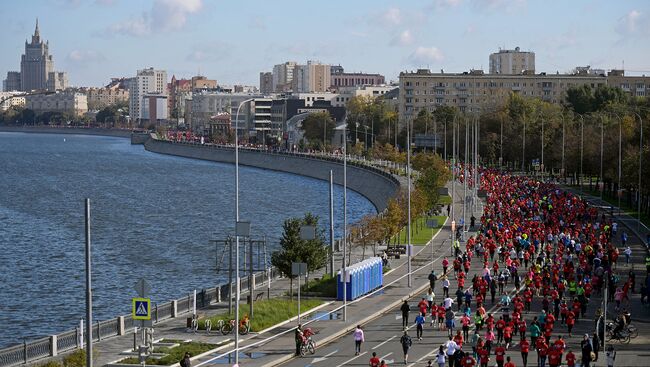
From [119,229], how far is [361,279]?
52.2 m

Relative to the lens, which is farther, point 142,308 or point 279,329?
point 279,329

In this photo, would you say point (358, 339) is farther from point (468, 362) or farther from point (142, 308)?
point (142, 308)

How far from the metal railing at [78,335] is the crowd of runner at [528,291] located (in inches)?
288

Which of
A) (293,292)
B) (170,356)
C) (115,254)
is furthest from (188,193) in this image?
(170,356)

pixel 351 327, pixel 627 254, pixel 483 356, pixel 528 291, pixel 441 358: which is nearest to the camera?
pixel 441 358

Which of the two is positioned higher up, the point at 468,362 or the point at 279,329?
the point at 468,362

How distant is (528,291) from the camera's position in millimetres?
40812

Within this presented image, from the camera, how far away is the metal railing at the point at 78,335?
104 ft

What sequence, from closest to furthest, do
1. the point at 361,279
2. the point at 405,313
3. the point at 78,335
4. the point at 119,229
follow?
the point at 78,335
the point at 405,313
the point at 361,279
the point at 119,229

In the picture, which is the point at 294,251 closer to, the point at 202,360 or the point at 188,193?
the point at 202,360

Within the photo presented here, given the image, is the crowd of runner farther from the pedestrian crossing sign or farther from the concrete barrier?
the concrete barrier

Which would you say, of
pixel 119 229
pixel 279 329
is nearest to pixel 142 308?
pixel 279 329

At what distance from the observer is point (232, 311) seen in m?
40.2

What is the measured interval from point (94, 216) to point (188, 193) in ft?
107
